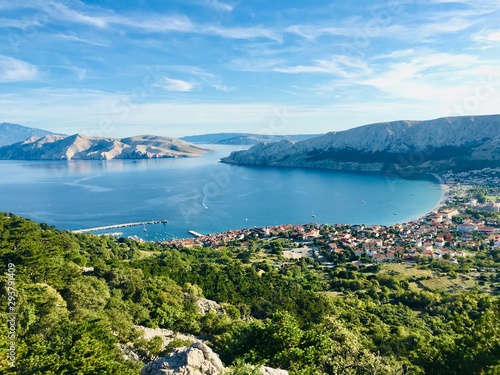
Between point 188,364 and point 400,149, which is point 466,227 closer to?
point 188,364

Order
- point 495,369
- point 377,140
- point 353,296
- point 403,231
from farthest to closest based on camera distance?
point 377,140, point 403,231, point 353,296, point 495,369

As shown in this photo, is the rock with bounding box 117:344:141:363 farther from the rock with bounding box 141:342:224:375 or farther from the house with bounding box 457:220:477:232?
the house with bounding box 457:220:477:232

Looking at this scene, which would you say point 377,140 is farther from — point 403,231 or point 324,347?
point 324,347

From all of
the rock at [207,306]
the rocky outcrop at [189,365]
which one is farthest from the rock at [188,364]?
the rock at [207,306]

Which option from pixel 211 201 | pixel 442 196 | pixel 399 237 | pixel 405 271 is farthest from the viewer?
pixel 442 196

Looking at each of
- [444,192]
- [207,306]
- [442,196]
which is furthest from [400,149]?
[207,306]

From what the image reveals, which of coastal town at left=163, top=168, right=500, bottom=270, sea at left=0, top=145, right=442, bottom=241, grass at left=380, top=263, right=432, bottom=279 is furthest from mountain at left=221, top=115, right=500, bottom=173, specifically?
grass at left=380, top=263, right=432, bottom=279

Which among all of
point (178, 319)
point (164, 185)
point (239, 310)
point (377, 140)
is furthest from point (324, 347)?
point (377, 140)
